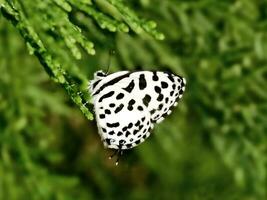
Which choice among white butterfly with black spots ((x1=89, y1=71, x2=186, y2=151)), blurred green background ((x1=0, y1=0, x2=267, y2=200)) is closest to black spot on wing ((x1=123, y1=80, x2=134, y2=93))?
white butterfly with black spots ((x1=89, y1=71, x2=186, y2=151))

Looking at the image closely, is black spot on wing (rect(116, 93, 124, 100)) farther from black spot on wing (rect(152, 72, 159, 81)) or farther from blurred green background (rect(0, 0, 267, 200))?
blurred green background (rect(0, 0, 267, 200))

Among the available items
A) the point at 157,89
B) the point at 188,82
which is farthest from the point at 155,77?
the point at 188,82

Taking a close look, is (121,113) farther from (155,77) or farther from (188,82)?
(188,82)

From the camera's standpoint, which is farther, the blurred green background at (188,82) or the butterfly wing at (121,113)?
the blurred green background at (188,82)

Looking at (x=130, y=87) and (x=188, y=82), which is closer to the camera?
(x=130, y=87)

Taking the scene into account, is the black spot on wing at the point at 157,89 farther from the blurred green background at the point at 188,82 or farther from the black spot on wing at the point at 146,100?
the blurred green background at the point at 188,82

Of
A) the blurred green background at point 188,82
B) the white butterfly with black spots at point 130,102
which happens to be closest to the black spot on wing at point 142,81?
the white butterfly with black spots at point 130,102

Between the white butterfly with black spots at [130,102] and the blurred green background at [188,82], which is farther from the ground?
the blurred green background at [188,82]

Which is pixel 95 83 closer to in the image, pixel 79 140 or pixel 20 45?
pixel 20 45

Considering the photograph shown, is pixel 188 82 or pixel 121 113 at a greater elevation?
pixel 188 82
